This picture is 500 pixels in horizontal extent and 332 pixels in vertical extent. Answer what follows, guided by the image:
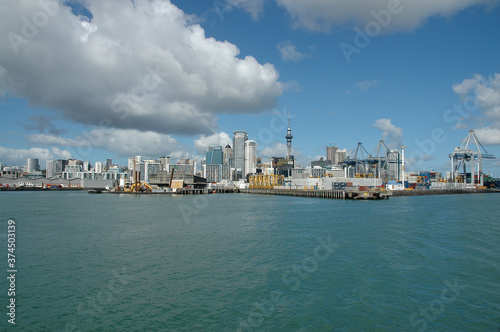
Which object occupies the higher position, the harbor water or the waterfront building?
the waterfront building

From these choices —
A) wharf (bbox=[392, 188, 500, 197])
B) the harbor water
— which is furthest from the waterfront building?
the harbor water

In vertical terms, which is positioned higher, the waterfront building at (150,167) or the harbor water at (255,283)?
the waterfront building at (150,167)

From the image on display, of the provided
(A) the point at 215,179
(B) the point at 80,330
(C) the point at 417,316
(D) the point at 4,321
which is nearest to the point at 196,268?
(B) the point at 80,330

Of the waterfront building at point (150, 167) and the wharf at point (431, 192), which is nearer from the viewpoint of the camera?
the wharf at point (431, 192)

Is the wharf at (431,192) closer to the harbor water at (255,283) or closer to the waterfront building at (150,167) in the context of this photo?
the harbor water at (255,283)

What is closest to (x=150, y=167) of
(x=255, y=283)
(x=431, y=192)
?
(x=431, y=192)

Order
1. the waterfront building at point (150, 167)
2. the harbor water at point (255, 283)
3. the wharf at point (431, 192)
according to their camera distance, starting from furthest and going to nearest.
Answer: the waterfront building at point (150, 167) < the wharf at point (431, 192) < the harbor water at point (255, 283)

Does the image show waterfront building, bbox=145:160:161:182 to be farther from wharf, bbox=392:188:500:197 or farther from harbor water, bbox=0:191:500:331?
harbor water, bbox=0:191:500:331

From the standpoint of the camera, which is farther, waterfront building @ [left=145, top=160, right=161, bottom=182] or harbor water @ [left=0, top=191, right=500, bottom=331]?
waterfront building @ [left=145, top=160, right=161, bottom=182]

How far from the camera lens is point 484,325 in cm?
648

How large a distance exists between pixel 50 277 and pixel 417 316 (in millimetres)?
10158

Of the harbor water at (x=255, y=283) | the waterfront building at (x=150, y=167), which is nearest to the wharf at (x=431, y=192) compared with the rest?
the harbor water at (x=255, y=283)

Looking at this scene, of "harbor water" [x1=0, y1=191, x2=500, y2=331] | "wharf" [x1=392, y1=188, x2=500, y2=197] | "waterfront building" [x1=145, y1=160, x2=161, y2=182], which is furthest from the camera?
"waterfront building" [x1=145, y1=160, x2=161, y2=182]

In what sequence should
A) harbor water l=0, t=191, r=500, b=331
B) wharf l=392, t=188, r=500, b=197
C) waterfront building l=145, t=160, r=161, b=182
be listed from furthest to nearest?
waterfront building l=145, t=160, r=161, b=182 < wharf l=392, t=188, r=500, b=197 < harbor water l=0, t=191, r=500, b=331
